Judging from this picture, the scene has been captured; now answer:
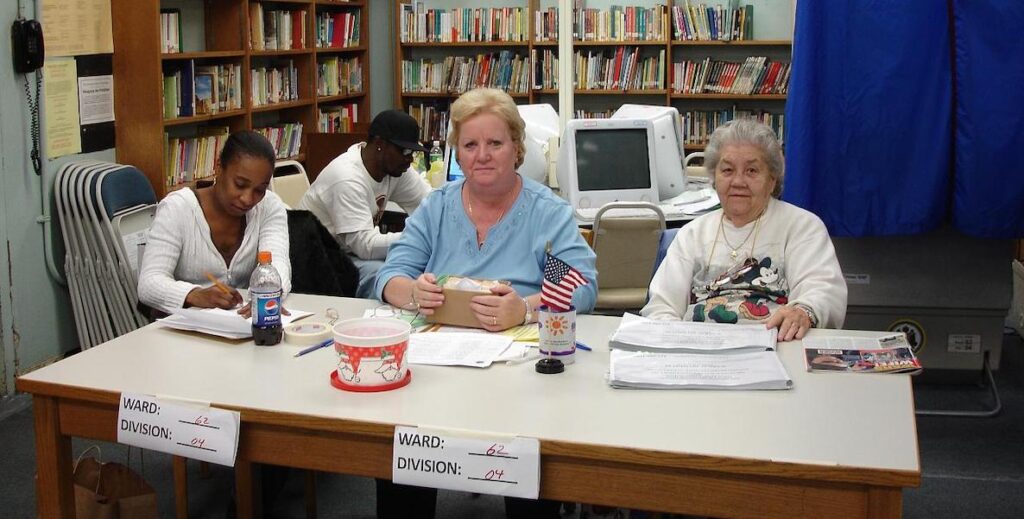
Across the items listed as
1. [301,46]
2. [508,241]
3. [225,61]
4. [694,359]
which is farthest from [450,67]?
[694,359]

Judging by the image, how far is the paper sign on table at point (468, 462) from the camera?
1658 mm

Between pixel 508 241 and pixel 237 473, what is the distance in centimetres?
90

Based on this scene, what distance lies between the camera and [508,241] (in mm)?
2559

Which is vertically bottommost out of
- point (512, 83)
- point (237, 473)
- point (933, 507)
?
point (933, 507)

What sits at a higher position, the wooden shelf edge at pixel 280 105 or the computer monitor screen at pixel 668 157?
the wooden shelf edge at pixel 280 105

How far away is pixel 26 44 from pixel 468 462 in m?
3.09

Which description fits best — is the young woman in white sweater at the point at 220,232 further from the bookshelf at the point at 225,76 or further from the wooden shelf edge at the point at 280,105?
the wooden shelf edge at the point at 280,105

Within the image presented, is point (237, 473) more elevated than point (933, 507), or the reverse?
point (237, 473)

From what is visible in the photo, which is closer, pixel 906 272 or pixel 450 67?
pixel 906 272

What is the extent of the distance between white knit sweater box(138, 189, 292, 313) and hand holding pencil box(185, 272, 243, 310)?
0.03 metres

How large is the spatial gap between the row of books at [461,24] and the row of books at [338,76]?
0.48 metres

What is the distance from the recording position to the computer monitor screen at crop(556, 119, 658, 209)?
4312 mm

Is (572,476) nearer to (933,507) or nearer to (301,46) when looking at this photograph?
(933,507)

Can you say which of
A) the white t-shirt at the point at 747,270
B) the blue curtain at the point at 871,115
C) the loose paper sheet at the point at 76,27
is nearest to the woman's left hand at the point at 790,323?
the white t-shirt at the point at 747,270
